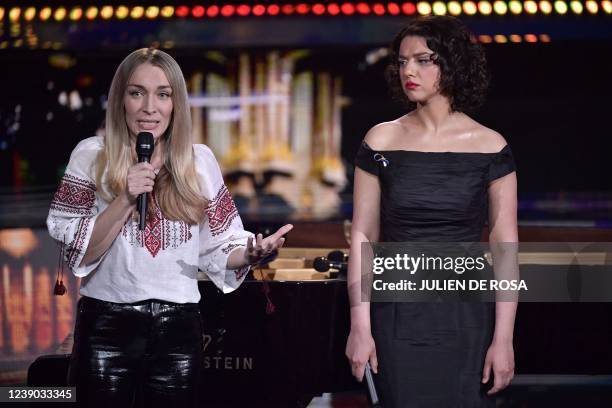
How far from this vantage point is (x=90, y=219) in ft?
7.14

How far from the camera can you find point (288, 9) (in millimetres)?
6047

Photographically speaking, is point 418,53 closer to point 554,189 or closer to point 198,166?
point 198,166

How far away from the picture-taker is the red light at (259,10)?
6117 mm

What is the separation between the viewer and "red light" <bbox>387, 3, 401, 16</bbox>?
5.93 meters

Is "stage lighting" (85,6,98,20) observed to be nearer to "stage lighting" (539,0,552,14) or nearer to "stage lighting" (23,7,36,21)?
"stage lighting" (23,7,36,21)

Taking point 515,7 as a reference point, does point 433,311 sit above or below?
below

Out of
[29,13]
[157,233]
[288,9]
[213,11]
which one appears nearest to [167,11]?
[213,11]

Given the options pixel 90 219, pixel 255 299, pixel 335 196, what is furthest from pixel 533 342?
pixel 335 196

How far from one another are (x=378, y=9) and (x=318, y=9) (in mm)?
405

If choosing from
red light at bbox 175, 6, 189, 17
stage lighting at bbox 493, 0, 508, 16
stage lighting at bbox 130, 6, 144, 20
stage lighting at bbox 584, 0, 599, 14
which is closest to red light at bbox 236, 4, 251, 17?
red light at bbox 175, 6, 189, 17

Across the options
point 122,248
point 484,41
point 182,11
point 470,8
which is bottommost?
point 122,248

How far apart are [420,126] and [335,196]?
19.0 feet

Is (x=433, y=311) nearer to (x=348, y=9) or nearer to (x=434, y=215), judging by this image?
(x=434, y=215)

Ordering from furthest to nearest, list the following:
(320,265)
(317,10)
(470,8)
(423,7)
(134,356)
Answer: (317,10), (423,7), (470,8), (320,265), (134,356)
